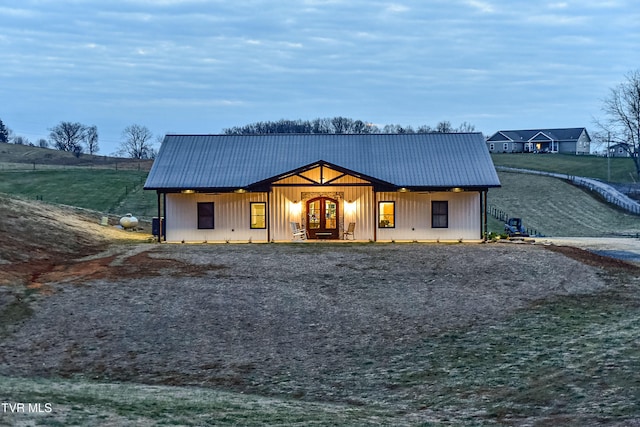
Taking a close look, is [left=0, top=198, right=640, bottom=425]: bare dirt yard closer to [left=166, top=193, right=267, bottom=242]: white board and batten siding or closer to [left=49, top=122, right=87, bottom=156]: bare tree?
[left=166, top=193, right=267, bottom=242]: white board and batten siding

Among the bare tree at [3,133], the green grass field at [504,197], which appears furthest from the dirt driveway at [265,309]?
the bare tree at [3,133]

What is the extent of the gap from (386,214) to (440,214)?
2.69 metres

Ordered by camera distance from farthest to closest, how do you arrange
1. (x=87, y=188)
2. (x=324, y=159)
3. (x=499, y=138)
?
(x=499, y=138)
(x=87, y=188)
(x=324, y=159)

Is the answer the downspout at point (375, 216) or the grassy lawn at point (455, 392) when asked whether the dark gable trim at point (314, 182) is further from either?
the grassy lawn at point (455, 392)

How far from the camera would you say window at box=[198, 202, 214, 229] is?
35844 mm

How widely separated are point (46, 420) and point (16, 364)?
6519 mm

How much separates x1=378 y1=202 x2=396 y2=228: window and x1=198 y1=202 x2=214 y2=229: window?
8440 mm

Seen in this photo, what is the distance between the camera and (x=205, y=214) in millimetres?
35969

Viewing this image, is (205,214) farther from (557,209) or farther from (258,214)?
(557,209)

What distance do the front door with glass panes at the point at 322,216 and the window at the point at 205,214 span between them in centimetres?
489

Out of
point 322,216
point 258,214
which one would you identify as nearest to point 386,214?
point 322,216

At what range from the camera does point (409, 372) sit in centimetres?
1554

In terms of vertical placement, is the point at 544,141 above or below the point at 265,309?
above

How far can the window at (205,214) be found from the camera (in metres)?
35.8
